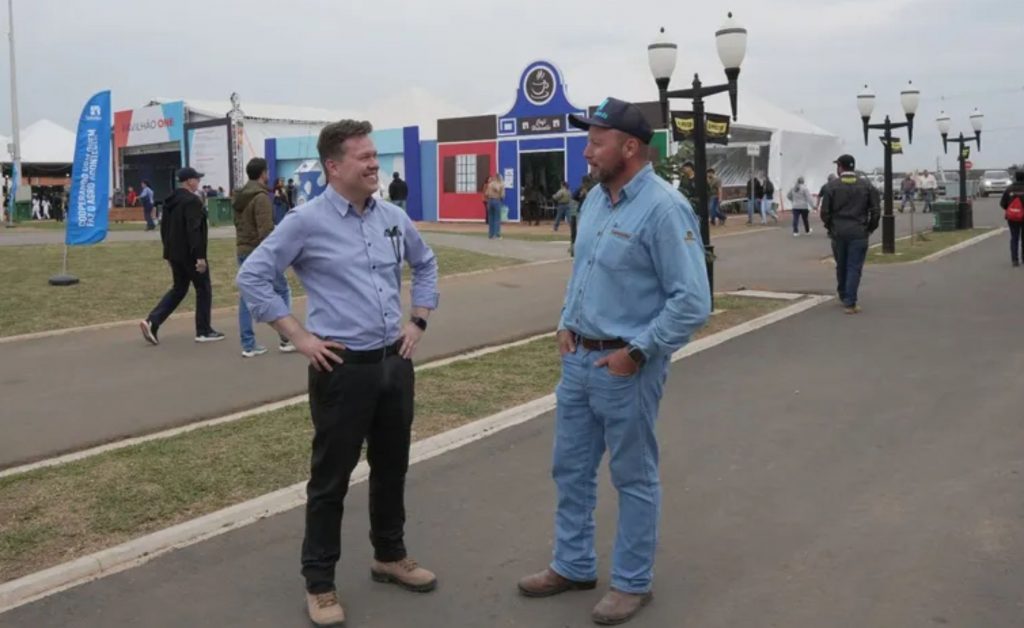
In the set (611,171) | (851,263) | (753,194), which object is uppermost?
(753,194)

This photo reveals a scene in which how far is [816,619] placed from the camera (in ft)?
12.0

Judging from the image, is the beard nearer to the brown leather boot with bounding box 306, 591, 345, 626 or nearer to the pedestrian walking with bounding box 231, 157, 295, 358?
the brown leather boot with bounding box 306, 591, 345, 626

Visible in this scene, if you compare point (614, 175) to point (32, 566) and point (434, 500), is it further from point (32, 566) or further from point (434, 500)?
point (32, 566)

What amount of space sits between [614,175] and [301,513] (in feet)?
8.00

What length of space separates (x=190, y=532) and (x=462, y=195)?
3042cm

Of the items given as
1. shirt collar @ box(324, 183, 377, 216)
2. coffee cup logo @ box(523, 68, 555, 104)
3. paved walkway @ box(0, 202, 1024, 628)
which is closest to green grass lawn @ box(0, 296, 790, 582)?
paved walkway @ box(0, 202, 1024, 628)

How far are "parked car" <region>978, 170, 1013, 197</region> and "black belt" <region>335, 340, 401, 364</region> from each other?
Result: 2322 inches

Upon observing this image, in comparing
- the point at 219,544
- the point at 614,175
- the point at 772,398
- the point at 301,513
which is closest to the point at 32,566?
the point at 219,544

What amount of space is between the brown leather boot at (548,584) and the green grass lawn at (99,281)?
8642 millimetres

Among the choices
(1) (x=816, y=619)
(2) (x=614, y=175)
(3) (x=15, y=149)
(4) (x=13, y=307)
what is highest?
(3) (x=15, y=149)

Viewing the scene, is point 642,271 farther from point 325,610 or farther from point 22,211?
point 22,211

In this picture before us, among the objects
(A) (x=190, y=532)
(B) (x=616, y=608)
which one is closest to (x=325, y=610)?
(B) (x=616, y=608)

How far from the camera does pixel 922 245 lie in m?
21.2

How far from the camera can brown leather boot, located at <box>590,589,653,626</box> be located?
3654mm
